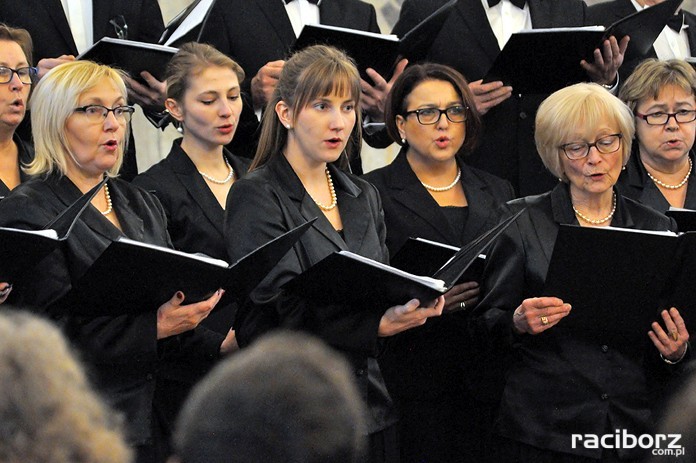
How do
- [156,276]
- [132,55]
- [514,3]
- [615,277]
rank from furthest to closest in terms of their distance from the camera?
[514,3], [132,55], [615,277], [156,276]

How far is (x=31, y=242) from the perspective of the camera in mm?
2801

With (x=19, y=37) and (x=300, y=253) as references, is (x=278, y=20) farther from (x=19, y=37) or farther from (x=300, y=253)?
(x=300, y=253)

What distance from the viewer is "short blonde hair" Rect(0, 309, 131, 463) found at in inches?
46.0

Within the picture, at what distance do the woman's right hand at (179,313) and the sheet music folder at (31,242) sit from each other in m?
0.35

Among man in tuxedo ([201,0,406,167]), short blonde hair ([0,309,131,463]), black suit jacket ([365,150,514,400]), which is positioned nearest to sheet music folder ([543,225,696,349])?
black suit jacket ([365,150,514,400])

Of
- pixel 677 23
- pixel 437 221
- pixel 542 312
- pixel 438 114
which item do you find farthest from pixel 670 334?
pixel 677 23

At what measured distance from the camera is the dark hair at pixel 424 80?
173 inches

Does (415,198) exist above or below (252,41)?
below

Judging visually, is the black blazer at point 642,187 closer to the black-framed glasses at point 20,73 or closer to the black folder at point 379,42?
the black folder at point 379,42

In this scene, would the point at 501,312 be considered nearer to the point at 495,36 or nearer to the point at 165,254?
the point at 165,254

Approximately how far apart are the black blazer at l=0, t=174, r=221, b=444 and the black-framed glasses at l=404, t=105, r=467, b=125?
1.40 metres

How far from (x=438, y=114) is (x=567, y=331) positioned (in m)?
1.18

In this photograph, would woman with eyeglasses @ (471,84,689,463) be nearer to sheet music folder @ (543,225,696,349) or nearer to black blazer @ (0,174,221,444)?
sheet music folder @ (543,225,696,349)

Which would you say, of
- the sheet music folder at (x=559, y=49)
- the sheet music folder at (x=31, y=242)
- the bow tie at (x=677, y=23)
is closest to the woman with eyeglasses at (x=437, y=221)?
the sheet music folder at (x=559, y=49)
